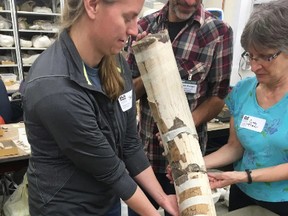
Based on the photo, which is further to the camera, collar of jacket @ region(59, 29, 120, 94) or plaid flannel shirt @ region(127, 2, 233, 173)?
plaid flannel shirt @ region(127, 2, 233, 173)

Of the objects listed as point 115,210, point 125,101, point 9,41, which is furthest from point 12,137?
point 9,41

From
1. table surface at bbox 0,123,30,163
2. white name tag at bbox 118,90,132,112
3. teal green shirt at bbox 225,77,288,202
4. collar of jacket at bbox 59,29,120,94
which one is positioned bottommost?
table surface at bbox 0,123,30,163

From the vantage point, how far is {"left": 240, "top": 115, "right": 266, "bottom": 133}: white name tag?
1098 millimetres

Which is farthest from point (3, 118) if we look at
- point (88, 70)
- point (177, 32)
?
point (88, 70)

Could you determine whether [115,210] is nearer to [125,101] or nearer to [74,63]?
[125,101]

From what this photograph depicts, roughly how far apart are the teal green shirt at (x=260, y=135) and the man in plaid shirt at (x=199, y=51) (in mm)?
149

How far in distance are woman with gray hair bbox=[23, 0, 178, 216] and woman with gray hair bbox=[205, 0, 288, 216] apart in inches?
17.8

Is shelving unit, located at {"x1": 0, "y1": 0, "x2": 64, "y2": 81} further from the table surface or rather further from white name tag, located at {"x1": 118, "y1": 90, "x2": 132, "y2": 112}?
white name tag, located at {"x1": 118, "y1": 90, "x2": 132, "y2": 112}

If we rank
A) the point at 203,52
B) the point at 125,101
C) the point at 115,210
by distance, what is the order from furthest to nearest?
the point at 203,52
the point at 115,210
the point at 125,101

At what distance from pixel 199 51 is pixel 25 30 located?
134 inches

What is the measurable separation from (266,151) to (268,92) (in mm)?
226

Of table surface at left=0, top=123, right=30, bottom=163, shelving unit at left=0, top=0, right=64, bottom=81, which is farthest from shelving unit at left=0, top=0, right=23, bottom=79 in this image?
table surface at left=0, top=123, right=30, bottom=163

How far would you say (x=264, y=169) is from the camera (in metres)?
1.08

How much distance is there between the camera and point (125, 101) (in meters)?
0.94
